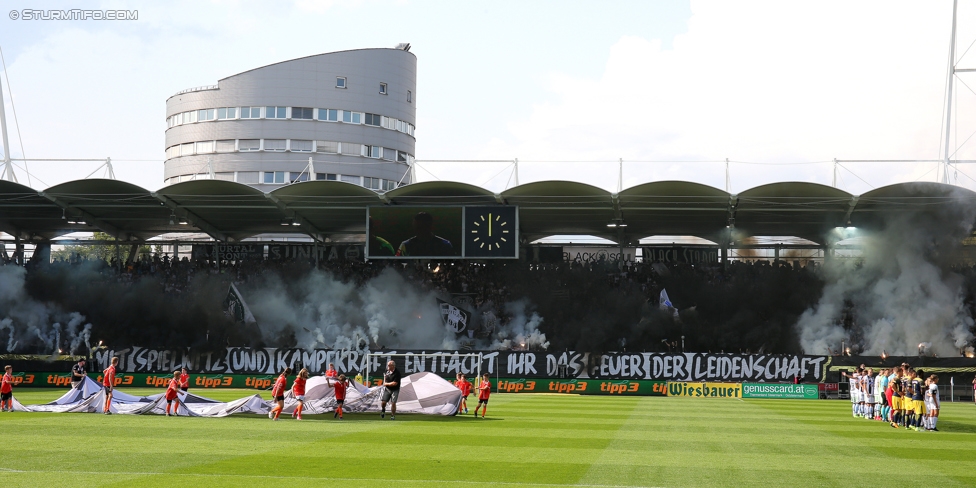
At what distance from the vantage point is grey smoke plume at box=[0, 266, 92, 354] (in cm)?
5341

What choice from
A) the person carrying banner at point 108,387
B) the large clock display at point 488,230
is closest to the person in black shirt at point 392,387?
the person carrying banner at point 108,387

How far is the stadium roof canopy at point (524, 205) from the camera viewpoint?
47719 millimetres

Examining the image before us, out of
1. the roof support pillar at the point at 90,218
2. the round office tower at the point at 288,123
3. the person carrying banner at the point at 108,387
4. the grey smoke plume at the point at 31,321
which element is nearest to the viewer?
the person carrying banner at the point at 108,387

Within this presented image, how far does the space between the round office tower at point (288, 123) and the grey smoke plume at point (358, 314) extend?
87.9 ft

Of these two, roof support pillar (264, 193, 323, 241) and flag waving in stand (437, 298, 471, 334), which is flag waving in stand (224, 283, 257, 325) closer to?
roof support pillar (264, 193, 323, 241)

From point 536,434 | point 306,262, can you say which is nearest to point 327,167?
point 306,262

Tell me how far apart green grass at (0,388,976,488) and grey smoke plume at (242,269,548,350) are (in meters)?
28.0

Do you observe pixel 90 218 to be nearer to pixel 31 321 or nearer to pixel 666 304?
pixel 31 321

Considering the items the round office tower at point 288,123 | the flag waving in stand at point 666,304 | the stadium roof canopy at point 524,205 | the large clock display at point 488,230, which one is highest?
the round office tower at point 288,123

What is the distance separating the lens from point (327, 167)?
83.1 m

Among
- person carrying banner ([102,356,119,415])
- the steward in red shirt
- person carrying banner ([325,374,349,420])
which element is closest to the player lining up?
person carrying banner ([325,374,349,420])

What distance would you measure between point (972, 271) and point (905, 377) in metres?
32.6

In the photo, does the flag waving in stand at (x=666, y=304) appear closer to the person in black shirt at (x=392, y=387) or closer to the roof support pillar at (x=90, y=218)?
the person in black shirt at (x=392, y=387)

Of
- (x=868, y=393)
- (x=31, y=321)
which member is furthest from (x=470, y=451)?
(x=31, y=321)
